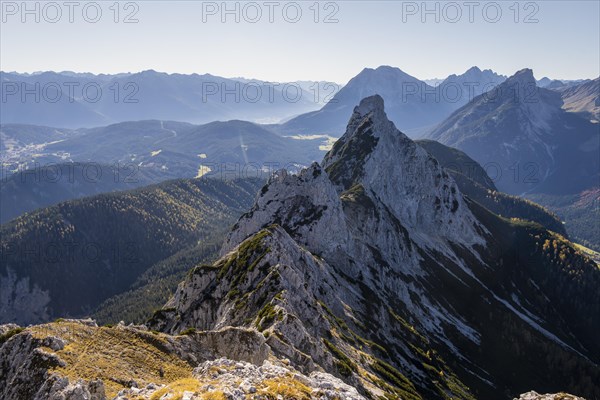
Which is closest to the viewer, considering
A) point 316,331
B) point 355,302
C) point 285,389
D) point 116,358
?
point 285,389

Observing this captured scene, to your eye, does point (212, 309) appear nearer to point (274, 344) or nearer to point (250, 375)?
point (274, 344)

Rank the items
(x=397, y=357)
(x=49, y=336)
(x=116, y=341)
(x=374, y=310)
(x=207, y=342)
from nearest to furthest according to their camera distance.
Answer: (x=49, y=336) → (x=116, y=341) → (x=207, y=342) → (x=397, y=357) → (x=374, y=310)

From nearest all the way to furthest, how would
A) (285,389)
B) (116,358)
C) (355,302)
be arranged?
(285,389)
(116,358)
(355,302)

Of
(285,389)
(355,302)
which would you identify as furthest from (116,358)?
(355,302)

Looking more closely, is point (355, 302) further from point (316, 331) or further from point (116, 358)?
point (116, 358)

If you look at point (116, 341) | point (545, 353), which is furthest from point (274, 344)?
point (545, 353)

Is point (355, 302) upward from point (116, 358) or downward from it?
downward

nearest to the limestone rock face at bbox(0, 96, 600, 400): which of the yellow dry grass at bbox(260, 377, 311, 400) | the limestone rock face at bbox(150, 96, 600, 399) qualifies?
the yellow dry grass at bbox(260, 377, 311, 400)

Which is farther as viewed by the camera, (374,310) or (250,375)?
(374,310)

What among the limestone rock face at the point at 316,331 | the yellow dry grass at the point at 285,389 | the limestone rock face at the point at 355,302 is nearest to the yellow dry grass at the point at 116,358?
the limestone rock face at the point at 316,331

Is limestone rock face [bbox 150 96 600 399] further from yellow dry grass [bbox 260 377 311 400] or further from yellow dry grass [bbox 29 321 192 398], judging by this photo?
yellow dry grass [bbox 260 377 311 400]

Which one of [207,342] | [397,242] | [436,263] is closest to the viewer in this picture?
[207,342]
